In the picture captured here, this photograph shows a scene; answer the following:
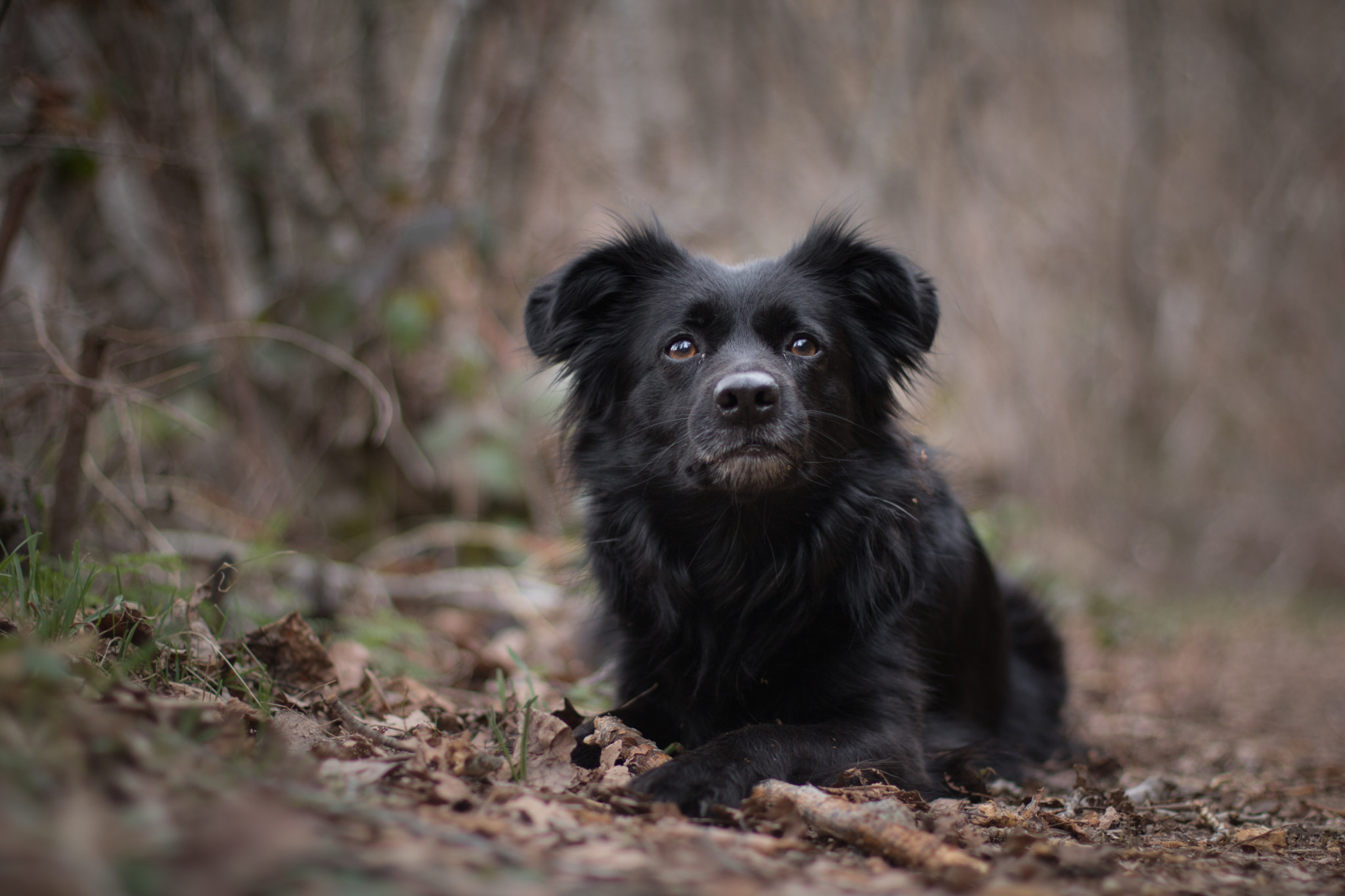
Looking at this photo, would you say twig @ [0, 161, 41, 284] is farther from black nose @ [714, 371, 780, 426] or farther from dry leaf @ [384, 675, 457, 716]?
black nose @ [714, 371, 780, 426]

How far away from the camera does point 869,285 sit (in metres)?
3.22

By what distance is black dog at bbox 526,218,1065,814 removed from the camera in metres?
2.65

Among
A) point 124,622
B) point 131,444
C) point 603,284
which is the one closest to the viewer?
point 124,622

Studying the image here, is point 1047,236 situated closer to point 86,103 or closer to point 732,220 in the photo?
point 732,220

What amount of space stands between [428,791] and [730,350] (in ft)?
5.53

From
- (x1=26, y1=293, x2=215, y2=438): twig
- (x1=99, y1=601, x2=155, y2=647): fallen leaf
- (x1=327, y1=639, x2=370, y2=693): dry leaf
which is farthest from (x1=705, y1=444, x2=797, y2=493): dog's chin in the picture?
(x1=26, y1=293, x2=215, y2=438): twig

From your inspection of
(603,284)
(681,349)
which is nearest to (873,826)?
(681,349)

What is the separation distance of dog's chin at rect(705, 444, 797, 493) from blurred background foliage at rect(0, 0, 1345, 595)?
86cm

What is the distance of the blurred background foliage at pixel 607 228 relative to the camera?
434cm

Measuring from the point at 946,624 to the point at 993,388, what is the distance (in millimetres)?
6761

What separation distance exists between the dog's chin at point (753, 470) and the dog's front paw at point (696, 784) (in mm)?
888

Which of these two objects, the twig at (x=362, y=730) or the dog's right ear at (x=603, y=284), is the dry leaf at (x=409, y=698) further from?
the dog's right ear at (x=603, y=284)

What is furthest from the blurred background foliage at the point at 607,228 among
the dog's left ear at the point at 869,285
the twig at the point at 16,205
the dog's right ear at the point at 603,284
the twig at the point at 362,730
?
the twig at the point at 362,730

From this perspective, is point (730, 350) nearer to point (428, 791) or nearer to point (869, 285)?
point (869, 285)
